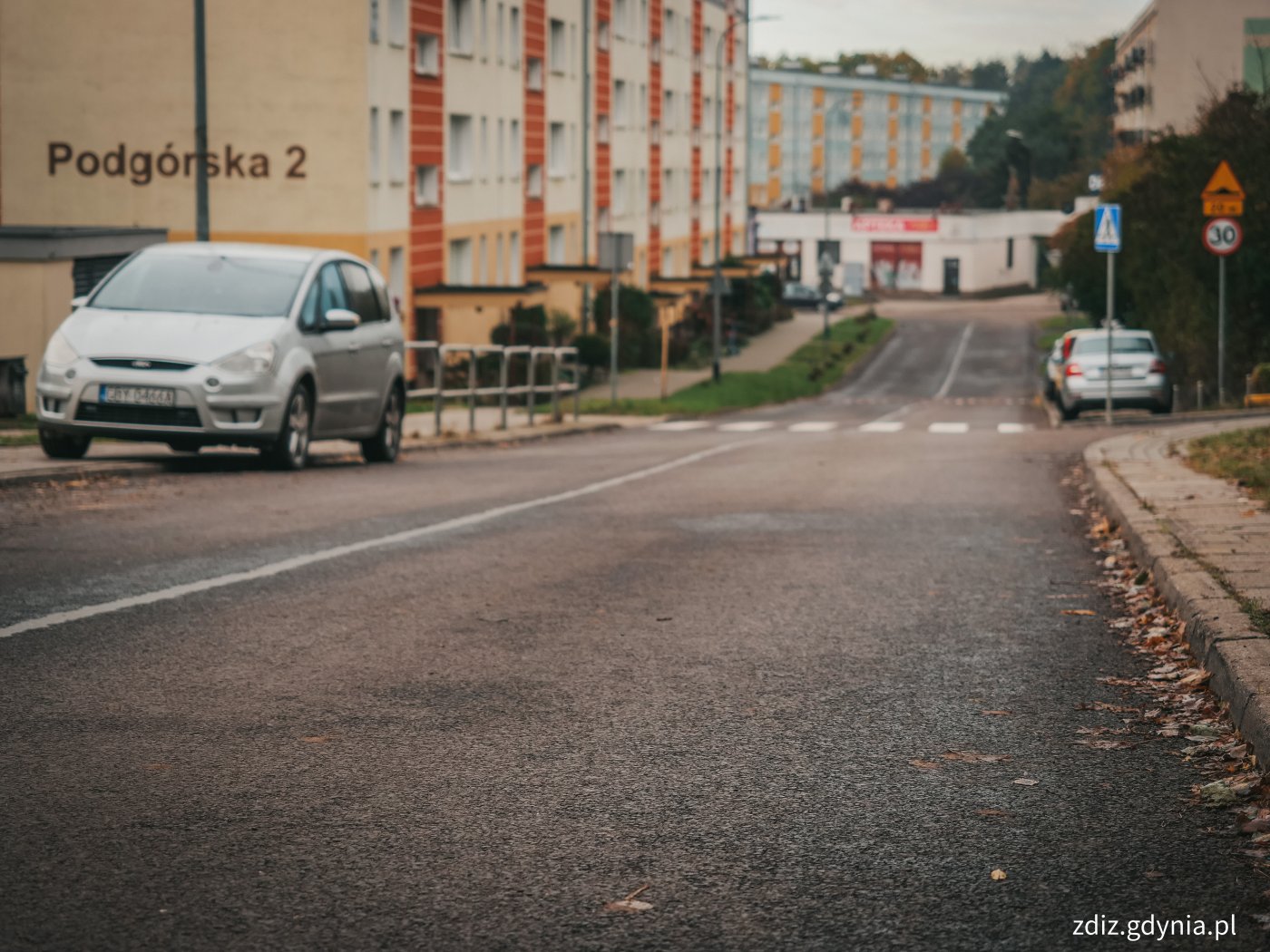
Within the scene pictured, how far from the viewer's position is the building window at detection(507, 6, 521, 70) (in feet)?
181

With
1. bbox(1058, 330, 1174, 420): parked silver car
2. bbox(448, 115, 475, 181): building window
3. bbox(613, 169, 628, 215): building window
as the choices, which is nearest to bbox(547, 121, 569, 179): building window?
bbox(613, 169, 628, 215): building window

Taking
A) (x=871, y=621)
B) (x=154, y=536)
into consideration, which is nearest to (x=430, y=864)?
(x=871, y=621)

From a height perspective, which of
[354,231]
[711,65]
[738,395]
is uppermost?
[711,65]

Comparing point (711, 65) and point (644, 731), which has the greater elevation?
point (711, 65)

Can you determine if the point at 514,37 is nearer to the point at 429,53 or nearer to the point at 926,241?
the point at 429,53

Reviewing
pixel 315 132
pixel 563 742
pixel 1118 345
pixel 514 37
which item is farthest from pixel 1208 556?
pixel 514 37

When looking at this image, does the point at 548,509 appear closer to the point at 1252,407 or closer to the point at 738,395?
the point at 1252,407

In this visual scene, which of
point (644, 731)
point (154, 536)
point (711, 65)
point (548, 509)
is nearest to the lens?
point (644, 731)

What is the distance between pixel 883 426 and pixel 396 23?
18466mm

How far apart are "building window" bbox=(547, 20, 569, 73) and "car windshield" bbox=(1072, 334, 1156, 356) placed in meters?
30.7

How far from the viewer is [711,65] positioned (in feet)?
296

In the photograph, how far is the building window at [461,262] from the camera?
5053 centimetres

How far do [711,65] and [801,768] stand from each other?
87.5 metres

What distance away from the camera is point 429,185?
48438 mm
